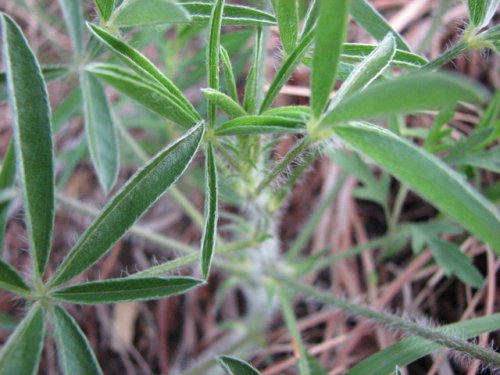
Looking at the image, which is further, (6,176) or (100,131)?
(100,131)

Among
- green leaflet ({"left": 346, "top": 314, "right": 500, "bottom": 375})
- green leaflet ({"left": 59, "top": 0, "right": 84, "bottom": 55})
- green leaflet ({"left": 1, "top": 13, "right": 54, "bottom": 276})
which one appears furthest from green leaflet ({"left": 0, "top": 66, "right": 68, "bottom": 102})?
green leaflet ({"left": 346, "top": 314, "right": 500, "bottom": 375})

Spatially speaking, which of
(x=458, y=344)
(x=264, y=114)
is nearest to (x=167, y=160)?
(x=264, y=114)

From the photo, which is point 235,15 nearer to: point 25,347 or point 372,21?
point 372,21

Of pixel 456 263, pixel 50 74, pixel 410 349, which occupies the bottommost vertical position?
pixel 410 349

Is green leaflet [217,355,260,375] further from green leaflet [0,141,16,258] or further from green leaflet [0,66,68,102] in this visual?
green leaflet [0,66,68,102]

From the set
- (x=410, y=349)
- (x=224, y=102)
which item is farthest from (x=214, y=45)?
(x=410, y=349)

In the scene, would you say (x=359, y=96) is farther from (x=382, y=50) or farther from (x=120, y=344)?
(x=120, y=344)
